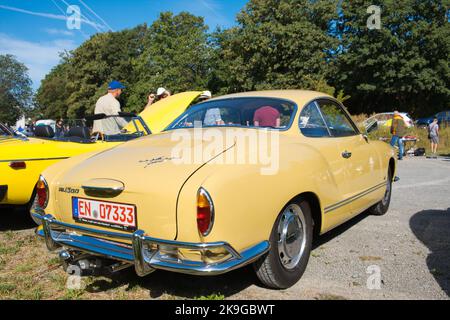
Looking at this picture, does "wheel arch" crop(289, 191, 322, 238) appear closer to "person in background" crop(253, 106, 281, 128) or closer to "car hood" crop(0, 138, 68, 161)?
"person in background" crop(253, 106, 281, 128)

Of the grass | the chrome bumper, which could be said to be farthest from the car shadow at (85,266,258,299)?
the grass

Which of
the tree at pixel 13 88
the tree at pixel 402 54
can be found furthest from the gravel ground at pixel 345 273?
the tree at pixel 13 88

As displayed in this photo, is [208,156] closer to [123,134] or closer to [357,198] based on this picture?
[357,198]

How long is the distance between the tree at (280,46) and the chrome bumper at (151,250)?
28911 millimetres

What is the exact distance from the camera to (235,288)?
3.00 metres

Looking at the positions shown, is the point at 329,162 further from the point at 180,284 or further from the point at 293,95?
the point at 180,284

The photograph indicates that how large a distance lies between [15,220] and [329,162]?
4.33 metres

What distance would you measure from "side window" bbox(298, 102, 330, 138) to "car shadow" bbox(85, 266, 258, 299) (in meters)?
1.32

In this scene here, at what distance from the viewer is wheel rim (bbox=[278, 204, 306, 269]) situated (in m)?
2.88

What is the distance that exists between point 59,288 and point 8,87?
49.5 metres

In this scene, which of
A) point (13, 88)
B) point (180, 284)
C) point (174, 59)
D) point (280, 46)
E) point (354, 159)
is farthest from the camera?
point (13, 88)

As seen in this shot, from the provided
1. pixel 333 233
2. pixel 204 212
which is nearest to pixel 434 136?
pixel 333 233

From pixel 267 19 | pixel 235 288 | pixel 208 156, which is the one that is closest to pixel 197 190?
pixel 208 156

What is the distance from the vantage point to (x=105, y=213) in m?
2.66
